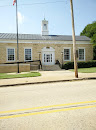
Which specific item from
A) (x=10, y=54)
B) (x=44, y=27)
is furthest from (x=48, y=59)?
(x=44, y=27)

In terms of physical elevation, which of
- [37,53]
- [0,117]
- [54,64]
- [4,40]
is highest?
[4,40]

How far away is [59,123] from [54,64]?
700 inches

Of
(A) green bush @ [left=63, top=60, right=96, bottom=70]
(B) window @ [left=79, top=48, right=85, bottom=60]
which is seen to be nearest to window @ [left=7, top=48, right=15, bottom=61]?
(A) green bush @ [left=63, top=60, right=96, bottom=70]

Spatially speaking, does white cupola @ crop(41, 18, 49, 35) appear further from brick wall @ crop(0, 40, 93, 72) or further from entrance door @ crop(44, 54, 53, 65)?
entrance door @ crop(44, 54, 53, 65)

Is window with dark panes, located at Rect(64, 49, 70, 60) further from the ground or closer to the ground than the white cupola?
closer to the ground

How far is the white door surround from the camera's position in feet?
65.1

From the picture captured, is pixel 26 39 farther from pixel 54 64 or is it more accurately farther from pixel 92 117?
pixel 92 117

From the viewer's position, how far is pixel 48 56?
20.0 meters

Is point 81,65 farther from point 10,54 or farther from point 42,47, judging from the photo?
point 10,54

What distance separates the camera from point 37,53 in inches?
770

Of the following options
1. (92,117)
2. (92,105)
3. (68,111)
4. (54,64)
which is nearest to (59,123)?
(68,111)

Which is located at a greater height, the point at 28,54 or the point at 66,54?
the point at 66,54

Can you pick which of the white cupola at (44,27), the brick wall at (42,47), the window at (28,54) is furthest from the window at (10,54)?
the white cupola at (44,27)

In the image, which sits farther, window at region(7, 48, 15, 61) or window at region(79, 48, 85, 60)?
window at region(79, 48, 85, 60)
